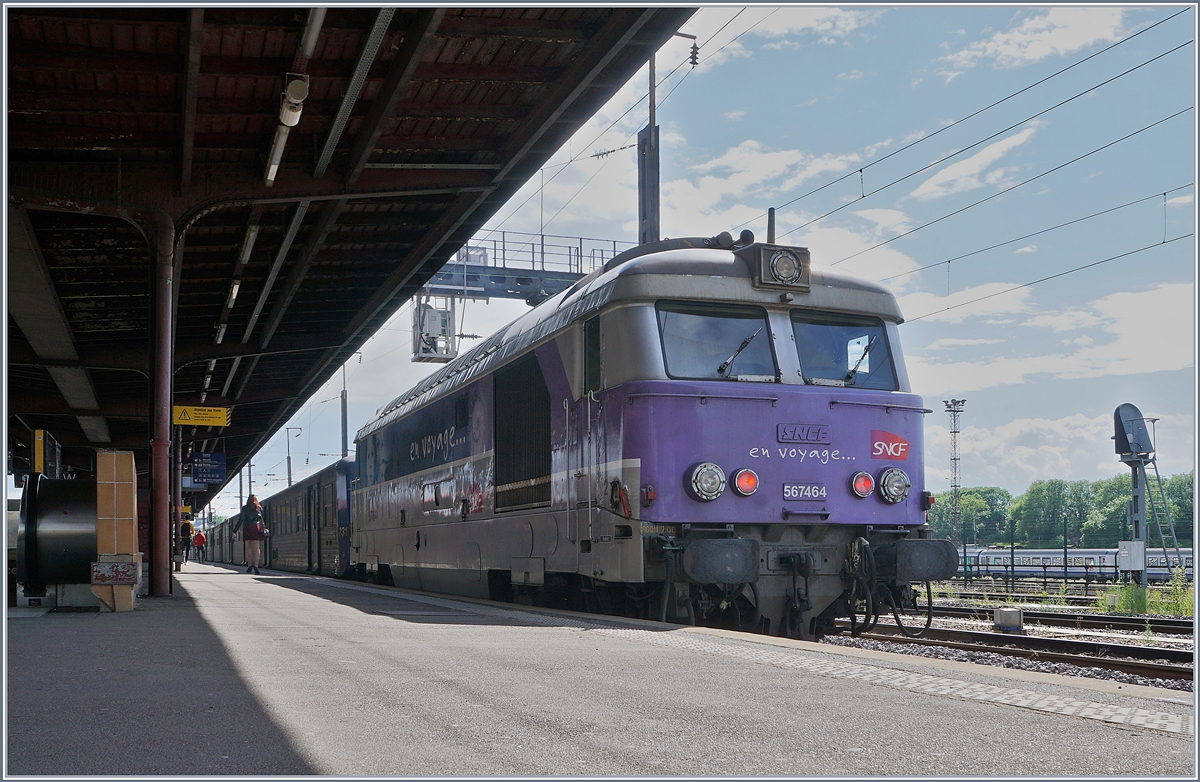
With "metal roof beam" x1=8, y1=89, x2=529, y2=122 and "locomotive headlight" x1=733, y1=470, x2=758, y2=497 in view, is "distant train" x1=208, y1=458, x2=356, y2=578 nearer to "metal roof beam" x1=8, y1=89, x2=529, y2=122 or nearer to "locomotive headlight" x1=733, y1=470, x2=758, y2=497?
"metal roof beam" x1=8, y1=89, x2=529, y2=122

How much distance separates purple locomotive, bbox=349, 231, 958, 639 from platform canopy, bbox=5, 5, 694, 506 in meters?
2.50

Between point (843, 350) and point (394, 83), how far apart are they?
5097 millimetres

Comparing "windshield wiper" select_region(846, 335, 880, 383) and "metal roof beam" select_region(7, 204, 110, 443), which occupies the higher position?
"metal roof beam" select_region(7, 204, 110, 443)

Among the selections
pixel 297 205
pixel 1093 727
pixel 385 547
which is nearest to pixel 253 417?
pixel 385 547

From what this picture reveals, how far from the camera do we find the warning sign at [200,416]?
23.8 meters

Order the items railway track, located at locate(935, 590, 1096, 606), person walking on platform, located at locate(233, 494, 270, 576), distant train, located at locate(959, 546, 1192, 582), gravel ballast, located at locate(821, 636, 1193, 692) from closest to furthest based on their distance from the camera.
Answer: gravel ballast, located at locate(821, 636, 1193, 692), railway track, located at locate(935, 590, 1096, 606), distant train, located at locate(959, 546, 1192, 582), person walking on platform, located at locate(233, 494, 270, 576)

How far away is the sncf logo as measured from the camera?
10125 mm

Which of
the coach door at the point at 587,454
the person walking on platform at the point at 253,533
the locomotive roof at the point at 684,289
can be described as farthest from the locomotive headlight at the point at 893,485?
the person walking on platform at the point at 253,533

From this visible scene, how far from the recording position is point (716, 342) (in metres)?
9.85

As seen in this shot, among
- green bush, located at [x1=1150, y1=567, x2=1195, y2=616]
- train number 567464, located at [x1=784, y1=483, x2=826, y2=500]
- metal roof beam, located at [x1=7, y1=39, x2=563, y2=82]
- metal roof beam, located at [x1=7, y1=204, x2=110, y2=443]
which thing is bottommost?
green bush, located at [x1=1150, y1=567, x2=1195, y2=616]

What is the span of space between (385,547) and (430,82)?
9015mm

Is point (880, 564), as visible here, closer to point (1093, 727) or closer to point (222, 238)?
point (1093, 727)

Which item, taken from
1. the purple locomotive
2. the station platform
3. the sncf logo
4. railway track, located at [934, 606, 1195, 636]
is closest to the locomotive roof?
the purple locomotive

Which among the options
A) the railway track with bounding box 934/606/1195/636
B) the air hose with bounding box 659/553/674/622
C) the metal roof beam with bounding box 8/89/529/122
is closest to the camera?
→ the air hose with bounding box 659/553/674/622
